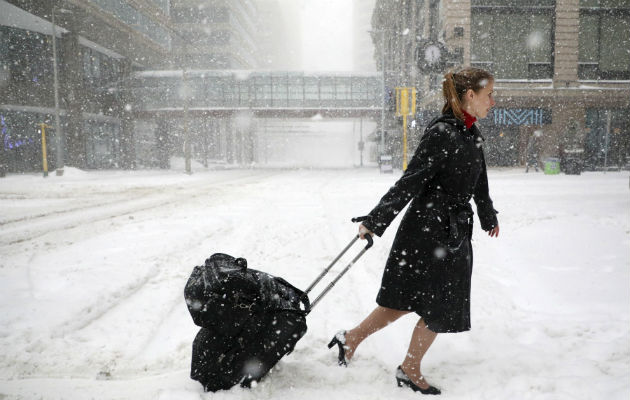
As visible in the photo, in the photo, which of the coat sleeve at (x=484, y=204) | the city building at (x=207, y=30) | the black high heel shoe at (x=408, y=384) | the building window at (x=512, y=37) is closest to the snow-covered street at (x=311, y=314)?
the black high heel shoe at (x=408, y=384)

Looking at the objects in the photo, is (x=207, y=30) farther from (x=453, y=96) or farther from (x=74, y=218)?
(x=453, y=96)

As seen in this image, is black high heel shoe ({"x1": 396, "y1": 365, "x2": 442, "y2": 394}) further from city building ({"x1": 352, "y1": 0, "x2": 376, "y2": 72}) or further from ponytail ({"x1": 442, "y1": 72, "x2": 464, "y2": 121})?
city building ({"x1": 352, "y1": 0, "x2": 376, "y2": 72})

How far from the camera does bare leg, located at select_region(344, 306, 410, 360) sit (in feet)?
8.73

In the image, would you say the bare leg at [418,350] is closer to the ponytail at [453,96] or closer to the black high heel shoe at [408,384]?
the black high heel shoe at [408,384]

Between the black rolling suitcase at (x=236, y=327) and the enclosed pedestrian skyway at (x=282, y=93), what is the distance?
3851 cm

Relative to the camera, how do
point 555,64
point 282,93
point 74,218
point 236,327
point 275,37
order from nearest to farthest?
point 236,327 → point 74,218 → point 555,64 → point 282,93 → point 275,37

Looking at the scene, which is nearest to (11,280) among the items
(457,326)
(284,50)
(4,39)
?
(457,326)

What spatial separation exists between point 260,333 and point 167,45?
4674 centimetres

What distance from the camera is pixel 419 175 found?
7.78ft

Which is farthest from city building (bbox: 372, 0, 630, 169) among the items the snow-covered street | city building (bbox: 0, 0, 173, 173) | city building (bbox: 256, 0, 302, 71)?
city building (bbox: 256, 0, 302, 71)

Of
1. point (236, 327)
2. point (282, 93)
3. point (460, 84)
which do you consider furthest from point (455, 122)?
point (282, 93)

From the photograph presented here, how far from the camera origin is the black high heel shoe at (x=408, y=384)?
2.50 metres

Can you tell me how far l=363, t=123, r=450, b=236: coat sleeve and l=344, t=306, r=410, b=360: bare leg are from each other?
0.62 meters

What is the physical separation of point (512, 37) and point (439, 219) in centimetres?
2716
